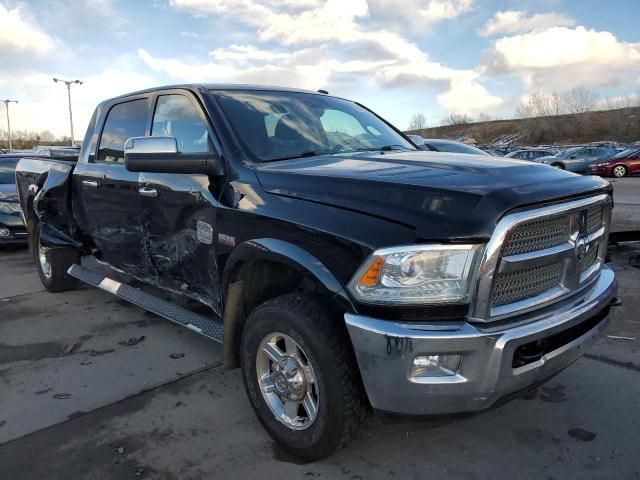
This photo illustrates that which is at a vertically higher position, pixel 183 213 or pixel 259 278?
pixel 183 213

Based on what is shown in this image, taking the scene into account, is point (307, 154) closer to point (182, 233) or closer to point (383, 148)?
point (383, 148)

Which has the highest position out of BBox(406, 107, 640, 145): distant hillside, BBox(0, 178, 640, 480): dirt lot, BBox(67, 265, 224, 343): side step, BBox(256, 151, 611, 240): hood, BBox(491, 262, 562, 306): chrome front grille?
BBox(406, 107, 640, 145): distant hillside

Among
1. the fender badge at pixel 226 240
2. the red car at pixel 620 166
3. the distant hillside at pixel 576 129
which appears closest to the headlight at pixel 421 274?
the fender badge at pixel 226 240

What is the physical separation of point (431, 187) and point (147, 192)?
224 centimetres

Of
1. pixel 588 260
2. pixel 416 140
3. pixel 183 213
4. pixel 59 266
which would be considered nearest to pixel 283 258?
pixel 183 213

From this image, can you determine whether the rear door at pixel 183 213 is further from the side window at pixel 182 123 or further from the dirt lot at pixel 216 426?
the dirt lot at pixel 216 426

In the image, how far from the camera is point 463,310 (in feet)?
7.28

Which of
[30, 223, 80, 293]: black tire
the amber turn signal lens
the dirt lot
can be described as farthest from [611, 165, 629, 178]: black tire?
the amber turn signal lens

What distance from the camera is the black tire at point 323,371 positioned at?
2.41 m

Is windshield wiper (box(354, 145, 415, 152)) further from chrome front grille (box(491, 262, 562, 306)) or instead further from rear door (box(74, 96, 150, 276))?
rear door (box(74, 96, 150, 276))

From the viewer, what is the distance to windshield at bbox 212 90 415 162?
335 cm

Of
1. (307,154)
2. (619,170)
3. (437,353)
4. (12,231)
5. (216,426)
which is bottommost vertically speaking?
(216,426)

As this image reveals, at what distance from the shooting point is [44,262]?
6086 mm

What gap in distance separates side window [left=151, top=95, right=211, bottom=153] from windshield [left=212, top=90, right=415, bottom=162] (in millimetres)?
207
